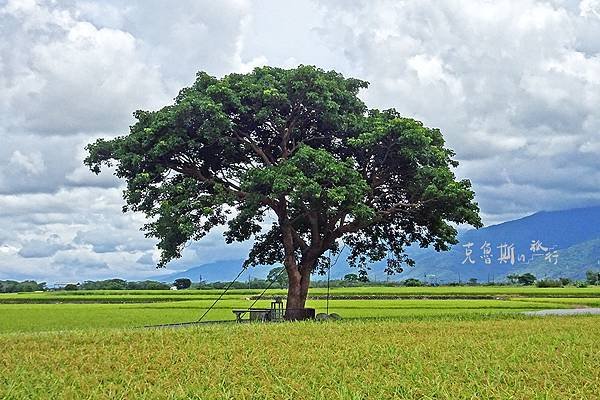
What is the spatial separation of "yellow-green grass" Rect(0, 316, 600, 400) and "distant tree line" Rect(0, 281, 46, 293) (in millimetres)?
64765

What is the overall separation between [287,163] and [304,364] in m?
10.3

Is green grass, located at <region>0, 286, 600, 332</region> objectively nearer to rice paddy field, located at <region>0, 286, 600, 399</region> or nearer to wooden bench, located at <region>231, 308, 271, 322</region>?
wooden bench, located at <region>231, 308, 271, 322</region>

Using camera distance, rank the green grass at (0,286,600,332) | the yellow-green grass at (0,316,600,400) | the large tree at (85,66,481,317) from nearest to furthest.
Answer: the yellow-green grass at (0,316,600,400) → the large tree at (85,66,481,317) → the green grass at (0,286,600,332)

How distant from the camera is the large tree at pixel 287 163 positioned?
830 inches

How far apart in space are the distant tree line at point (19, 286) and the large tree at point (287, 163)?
57943mm

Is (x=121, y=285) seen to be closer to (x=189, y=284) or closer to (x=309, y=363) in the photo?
(x=189, y=284)

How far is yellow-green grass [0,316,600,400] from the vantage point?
8812 mm

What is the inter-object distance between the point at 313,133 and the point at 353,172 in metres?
3.70

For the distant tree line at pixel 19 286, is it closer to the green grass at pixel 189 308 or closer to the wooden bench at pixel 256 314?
the green grass at pixel 189 308

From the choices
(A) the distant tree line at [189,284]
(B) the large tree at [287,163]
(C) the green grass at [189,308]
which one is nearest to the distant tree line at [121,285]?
(A) the distant tree line at [189,284]

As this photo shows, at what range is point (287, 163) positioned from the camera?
67.8 ft

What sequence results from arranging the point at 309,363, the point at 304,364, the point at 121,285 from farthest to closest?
the point at 121,285 → the point at 309,363 → the point at 304,364

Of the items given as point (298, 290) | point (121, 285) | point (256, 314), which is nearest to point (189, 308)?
point (298, 290)

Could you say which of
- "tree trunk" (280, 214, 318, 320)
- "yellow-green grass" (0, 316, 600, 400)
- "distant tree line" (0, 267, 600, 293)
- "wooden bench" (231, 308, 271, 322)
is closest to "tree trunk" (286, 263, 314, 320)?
"tree trunk" (280, 214, 318, 320)
